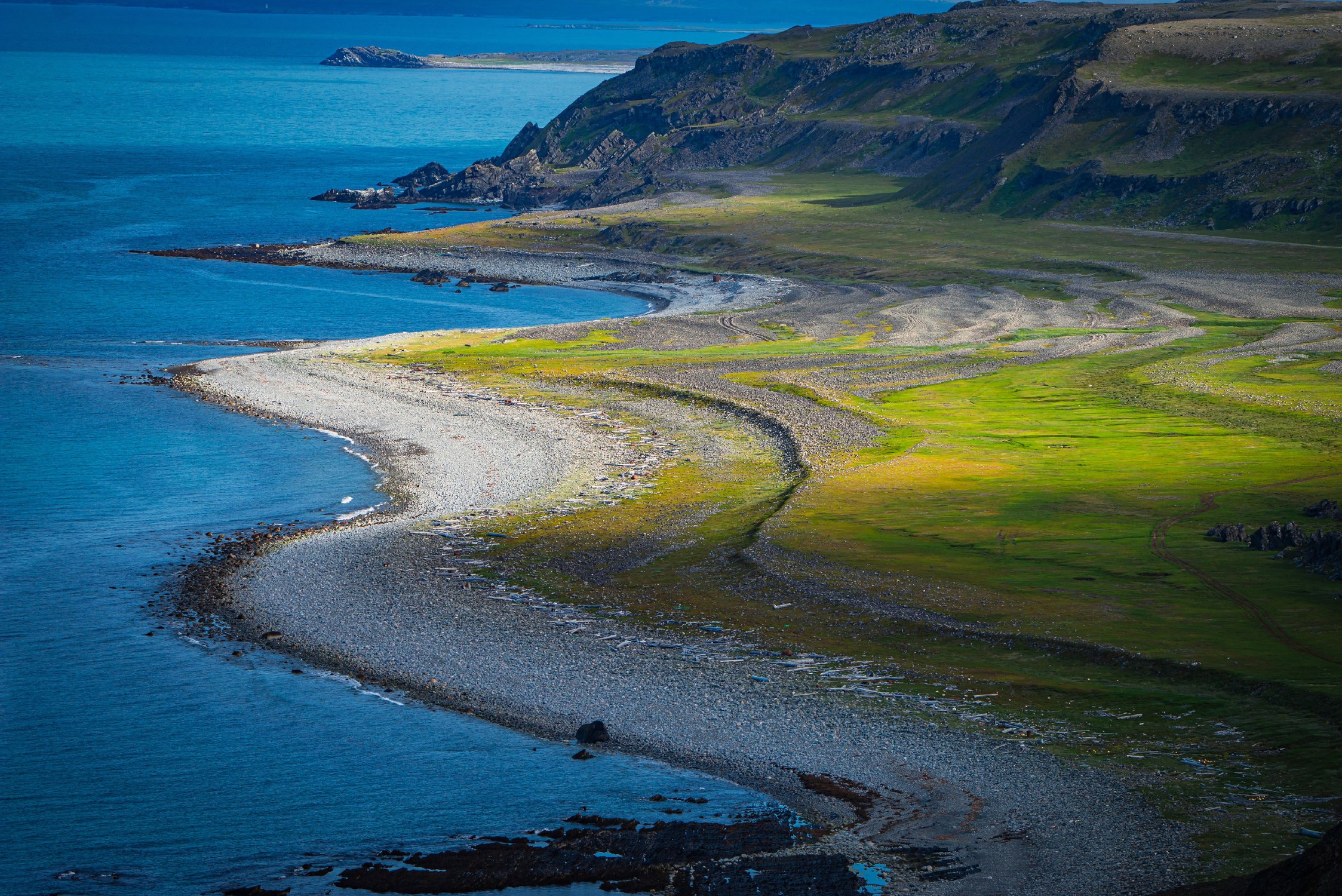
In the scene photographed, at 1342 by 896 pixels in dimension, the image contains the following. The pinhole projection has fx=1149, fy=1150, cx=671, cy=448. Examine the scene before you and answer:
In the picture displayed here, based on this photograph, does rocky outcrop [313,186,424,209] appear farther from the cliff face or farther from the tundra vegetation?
the cliff face

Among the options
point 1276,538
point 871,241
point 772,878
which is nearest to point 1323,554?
point 1276,538

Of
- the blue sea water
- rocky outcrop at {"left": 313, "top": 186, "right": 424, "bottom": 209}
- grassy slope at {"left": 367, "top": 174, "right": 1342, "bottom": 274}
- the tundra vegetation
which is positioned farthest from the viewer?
rocky outcrop at {"left": 313, "top": 186, "right": 424, "bottom": 209}

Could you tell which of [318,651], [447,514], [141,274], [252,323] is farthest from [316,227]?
[318,651]

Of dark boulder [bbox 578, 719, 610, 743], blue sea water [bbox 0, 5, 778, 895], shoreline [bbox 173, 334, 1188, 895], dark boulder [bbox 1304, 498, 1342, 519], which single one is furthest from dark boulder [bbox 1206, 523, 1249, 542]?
dark boulder [bbox 578, 719, 610, 743]

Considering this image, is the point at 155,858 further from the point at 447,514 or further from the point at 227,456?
the point at 227,456

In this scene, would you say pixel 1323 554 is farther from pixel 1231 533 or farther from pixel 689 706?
pixel 689 706

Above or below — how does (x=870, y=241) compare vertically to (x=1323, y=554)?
above
